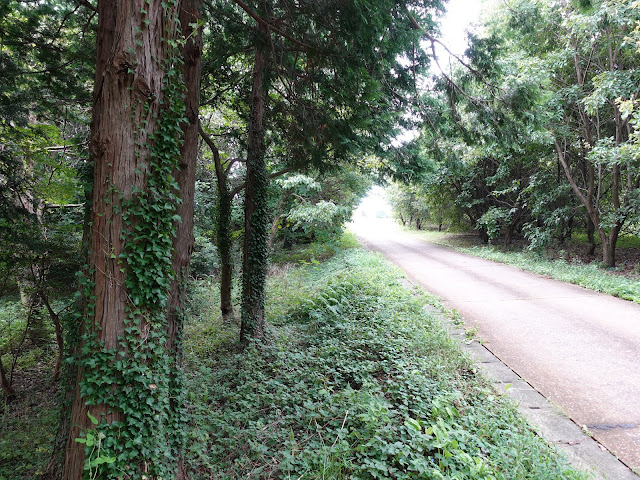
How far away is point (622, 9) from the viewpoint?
853cm

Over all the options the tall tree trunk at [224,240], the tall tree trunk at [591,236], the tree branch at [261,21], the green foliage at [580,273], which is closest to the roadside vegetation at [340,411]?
the tall tree trunk at [224,240]

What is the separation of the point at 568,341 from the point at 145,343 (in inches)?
238

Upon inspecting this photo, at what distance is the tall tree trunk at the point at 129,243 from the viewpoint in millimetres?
2262

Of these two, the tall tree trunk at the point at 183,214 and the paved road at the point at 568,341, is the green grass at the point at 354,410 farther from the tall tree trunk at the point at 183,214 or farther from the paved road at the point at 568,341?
the paved road at the point at 568,341

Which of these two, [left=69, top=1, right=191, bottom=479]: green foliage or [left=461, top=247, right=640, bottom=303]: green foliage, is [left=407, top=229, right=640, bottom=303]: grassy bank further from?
[left=69, top=1, right=191, bottom=479]: green foliage

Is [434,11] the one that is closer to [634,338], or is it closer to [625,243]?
[634,338]

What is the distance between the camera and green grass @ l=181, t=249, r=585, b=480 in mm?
2824

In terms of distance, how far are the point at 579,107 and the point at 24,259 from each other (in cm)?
1558

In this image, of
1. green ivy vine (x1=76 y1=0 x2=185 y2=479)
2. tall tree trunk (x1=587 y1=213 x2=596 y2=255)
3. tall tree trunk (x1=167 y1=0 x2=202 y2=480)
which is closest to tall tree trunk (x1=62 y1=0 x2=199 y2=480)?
green ivy vine (x1=76 y1=0 x2=185 y2=479)

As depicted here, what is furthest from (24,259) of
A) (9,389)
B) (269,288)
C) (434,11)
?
(434,11)

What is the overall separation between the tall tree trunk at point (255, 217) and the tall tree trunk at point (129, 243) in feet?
11.3

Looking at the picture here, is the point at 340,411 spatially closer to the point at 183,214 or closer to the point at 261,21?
the point at 183,214

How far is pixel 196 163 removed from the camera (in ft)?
14.1

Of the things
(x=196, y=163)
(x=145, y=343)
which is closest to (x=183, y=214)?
(x=145, y=343)
